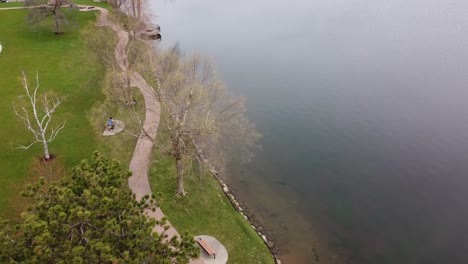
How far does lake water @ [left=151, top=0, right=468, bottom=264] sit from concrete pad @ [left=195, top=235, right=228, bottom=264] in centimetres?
475

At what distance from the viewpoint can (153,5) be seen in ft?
290

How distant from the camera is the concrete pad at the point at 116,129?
3828 cm

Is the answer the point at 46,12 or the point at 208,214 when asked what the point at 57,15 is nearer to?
the point at 46,12

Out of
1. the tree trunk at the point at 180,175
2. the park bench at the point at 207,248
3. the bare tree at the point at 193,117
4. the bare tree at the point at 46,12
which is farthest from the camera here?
the bare tree at the point at 46,12

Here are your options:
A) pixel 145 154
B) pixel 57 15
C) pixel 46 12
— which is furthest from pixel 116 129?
pixel 46 12

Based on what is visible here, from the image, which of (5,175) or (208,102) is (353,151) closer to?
(208,102)

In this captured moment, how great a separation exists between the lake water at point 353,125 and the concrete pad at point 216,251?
4.75 metres

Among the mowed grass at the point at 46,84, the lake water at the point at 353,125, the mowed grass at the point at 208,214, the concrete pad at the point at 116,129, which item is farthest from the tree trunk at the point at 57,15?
the mowed grass at the point at 208,214

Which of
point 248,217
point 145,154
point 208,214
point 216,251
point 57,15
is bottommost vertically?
point 248,217

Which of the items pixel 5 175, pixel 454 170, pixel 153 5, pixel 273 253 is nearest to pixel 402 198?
pixel 454 170

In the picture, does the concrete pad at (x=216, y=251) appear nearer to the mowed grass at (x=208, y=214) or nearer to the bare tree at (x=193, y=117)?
the mowed grass at (x=208, y=214)

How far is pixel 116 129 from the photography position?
128ft

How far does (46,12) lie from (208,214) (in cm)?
4651

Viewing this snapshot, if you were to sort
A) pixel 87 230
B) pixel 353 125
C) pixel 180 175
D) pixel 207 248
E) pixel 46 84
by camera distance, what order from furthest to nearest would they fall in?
pixel 46 84 → pixel 353 125 → pixel 180 175 → pixel 207 248 → pixel 87 230
